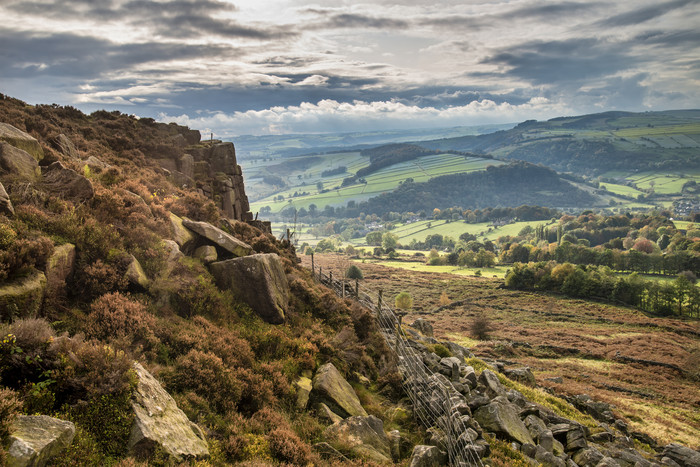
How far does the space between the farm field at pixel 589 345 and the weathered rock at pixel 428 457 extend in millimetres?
17582

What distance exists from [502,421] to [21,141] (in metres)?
19.5

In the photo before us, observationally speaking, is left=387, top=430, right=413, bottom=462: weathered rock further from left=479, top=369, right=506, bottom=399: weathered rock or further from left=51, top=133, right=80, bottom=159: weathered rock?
left=51, top=133, right=80, bottom=159: weathered rock

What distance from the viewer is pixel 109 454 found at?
21.1 feet

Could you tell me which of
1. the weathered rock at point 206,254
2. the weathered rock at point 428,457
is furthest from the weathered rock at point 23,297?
the weathered rock at point 428,457

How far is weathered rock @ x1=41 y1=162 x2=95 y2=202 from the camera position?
1262cm

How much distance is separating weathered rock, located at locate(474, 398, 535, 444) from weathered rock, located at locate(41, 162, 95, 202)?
609 inches

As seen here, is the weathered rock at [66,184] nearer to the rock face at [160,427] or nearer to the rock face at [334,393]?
the rock face at [160,427]

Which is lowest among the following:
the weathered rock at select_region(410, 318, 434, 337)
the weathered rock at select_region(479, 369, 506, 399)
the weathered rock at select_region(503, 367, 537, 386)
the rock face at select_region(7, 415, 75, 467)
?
the weathered rock at select_region(503, 367, 537, 386)

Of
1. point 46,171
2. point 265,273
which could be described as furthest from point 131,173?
point 265,273

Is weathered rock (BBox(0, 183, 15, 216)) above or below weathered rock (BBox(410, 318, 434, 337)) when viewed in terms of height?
above

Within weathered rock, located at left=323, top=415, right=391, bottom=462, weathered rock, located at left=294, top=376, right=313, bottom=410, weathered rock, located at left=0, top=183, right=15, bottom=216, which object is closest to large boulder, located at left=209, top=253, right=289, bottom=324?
weathered rock, located at left=294, top=376, right=313, bottom=410

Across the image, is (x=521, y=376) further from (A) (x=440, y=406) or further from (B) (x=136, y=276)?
A: (B) (x=136, y=276)

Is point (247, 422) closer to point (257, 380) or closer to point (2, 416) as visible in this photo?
point (257, 380)

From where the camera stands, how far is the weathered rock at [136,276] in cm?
1112
